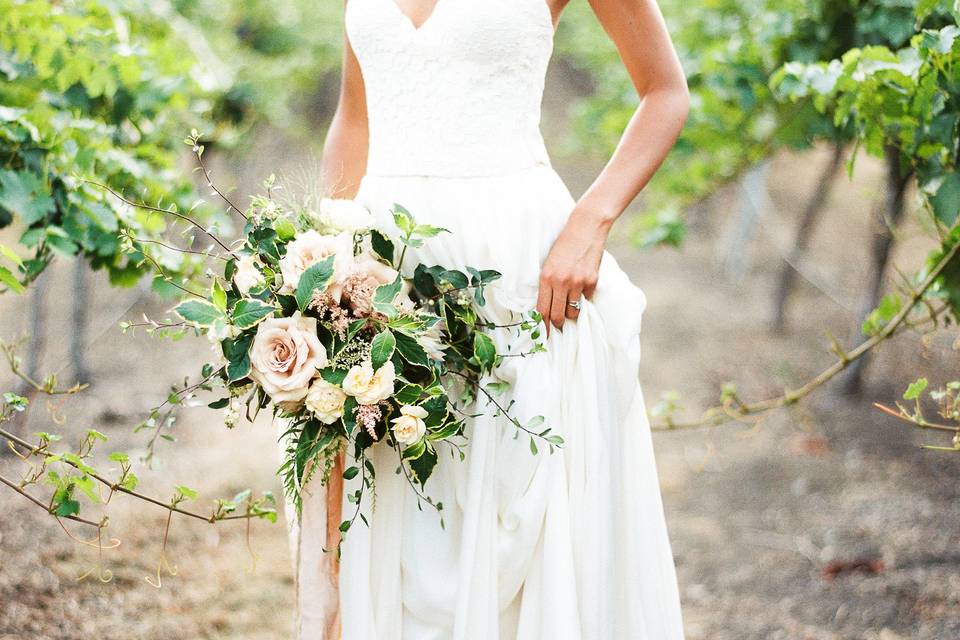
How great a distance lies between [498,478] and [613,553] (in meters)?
0.28

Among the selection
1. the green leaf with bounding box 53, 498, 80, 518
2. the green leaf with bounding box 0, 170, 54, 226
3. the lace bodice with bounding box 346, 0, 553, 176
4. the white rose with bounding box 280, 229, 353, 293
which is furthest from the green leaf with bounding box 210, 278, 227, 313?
the green leaf with bounding box 0, 170, 54, 226

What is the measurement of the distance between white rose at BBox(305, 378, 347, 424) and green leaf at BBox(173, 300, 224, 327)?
8.1 inches

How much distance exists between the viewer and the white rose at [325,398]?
1.53 meters

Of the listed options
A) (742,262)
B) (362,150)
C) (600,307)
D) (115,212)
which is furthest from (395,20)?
(742,262)

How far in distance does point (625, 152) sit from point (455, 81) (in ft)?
1.19

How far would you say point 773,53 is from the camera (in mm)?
3646

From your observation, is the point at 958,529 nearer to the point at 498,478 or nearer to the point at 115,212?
the point at 498,478

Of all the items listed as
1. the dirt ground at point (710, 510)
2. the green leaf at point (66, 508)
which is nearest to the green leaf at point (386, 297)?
the dirt ground at point (710, 510)

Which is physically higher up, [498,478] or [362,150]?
[362,150]

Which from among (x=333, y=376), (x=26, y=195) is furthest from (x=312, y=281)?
(x=26, y=195)

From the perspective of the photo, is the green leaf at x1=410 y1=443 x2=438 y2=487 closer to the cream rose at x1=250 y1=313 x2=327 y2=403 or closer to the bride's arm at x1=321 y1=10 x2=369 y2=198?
the cream rose at x1=250 y1=313 x2=327 y2=403

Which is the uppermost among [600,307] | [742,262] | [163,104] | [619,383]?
[742,262]

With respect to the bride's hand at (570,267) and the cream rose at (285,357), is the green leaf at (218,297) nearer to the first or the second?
the cream rose at (285,357)

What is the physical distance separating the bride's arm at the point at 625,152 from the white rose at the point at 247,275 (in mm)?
528
